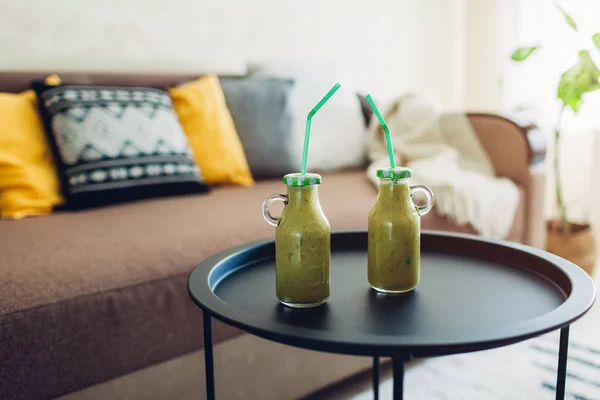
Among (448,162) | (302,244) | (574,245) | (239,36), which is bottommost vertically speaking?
(574,245)

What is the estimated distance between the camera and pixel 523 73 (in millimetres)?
2871

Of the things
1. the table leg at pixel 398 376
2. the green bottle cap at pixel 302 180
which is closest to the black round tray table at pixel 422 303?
the table leg at pixel 398 376

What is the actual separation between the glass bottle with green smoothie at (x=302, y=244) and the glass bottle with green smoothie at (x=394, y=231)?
0.08m

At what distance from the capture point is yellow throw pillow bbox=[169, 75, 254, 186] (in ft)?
5.76

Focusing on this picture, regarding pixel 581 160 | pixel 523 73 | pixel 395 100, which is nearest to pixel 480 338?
pixel 395 100

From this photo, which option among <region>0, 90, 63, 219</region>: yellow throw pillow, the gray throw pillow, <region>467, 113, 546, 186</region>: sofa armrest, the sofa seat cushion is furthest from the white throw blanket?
<region>0, 90, 63, 219</region>: yellow throw pillow

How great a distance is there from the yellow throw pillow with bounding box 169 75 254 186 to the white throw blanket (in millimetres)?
488

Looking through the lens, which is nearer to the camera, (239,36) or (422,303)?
(422,303)

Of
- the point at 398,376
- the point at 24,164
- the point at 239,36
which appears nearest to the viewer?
the point at 398,376

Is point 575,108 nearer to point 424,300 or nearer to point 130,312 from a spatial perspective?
point 424,300

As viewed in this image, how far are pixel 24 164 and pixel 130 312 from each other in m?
0.63

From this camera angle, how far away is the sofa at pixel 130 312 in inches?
36.8

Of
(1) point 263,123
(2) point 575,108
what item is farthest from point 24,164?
(2) point 575,108

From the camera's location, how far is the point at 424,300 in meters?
0.79
